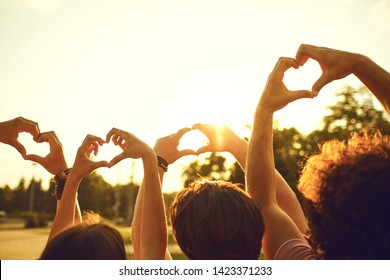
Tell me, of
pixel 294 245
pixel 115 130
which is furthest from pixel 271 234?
pixel 115 130

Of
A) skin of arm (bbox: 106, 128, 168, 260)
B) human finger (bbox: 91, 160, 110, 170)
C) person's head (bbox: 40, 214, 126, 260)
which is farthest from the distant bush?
person's head (bbox: 40, 214, 126, 260)

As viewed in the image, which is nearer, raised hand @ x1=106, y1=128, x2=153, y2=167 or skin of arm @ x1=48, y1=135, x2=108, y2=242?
raised hand @ x1=106, y1=128, x2=153, y2=167

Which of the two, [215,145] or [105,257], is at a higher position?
[215,145]

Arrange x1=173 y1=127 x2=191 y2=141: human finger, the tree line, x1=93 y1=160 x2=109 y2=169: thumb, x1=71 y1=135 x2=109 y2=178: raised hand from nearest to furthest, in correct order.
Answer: x1=93 y1=160 x2=109 y2=169: thumb
x1=71 y1=135 x2=109 y2=178: raised hand
x1=173 y1=127 x2=191 y2=141: human finger
the tree line

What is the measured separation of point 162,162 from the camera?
184cm

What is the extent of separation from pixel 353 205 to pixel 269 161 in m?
0.32

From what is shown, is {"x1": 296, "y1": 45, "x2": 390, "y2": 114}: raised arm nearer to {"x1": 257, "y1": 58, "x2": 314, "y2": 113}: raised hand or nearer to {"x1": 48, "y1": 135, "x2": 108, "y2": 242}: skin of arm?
{"x1": 257, "y1": 58, "x2": 314, "y2": 113}: raised hand

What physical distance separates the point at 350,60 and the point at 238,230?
0.68 m

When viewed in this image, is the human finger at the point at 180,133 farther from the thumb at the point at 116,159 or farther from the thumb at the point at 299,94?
the thumb at the point at 299,94

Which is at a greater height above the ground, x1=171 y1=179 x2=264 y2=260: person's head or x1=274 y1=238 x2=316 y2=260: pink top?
x1=171 y1=179 x2=264 y2=260: person's head

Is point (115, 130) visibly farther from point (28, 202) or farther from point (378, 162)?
point (28, 202)

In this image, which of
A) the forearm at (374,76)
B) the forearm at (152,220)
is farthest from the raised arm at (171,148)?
the forearm at (374,76)

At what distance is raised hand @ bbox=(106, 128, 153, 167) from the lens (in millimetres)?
1459

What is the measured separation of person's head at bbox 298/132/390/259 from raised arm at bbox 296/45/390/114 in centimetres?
19
